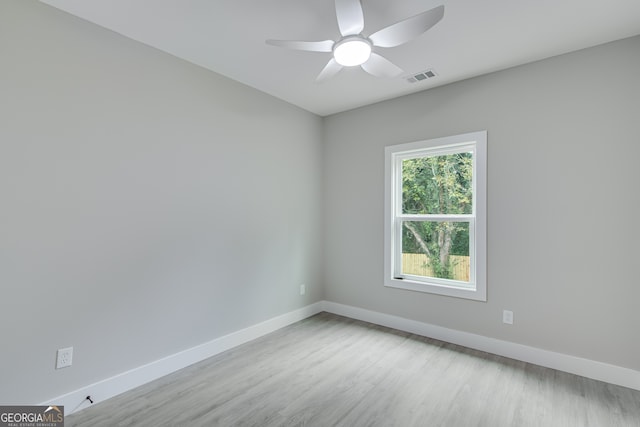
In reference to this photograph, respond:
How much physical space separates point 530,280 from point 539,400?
100 centimetres

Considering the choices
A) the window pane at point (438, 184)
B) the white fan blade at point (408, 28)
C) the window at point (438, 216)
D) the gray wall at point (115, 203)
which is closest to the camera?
the white fan blade at point (408, 28)

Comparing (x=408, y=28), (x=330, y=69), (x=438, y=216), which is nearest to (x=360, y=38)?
(x=408, y=28)

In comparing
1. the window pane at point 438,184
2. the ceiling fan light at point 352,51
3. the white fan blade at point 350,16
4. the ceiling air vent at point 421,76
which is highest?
the ceiling air vent at point 421,76

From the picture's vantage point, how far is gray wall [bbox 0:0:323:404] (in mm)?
1889

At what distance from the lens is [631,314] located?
2352 millimetres

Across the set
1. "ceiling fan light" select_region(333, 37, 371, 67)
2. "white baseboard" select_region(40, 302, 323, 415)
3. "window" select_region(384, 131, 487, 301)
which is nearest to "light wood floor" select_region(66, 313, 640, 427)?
"white baseboard" select_region(40, 302, 323, 415)

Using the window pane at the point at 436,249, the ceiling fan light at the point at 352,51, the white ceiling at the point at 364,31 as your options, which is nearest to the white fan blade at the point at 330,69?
the ceiling fan light at the point at 352,51

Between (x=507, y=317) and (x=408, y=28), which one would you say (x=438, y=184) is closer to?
(x=507, y=317)

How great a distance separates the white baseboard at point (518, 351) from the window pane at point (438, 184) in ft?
4.23

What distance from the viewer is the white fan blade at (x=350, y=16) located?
1666 mm

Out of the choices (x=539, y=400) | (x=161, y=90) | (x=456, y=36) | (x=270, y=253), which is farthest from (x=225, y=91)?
(x=539, y=400)

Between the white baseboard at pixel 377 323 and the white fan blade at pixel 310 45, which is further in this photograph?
the white baseboard at pixel 377 323

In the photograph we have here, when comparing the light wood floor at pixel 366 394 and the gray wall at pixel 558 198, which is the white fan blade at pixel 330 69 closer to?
the gray wall at pixel 558 198

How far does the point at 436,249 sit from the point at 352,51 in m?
2.34
